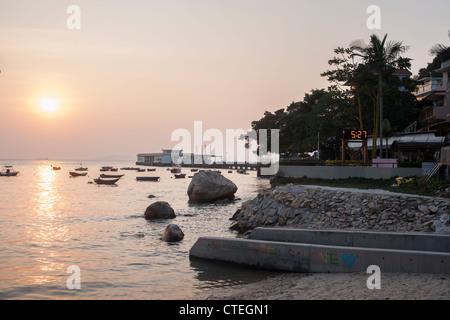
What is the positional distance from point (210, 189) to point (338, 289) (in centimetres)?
2999

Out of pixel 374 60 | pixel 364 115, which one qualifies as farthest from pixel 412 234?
pixel 364 115

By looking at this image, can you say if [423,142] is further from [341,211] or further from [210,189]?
[341,211]

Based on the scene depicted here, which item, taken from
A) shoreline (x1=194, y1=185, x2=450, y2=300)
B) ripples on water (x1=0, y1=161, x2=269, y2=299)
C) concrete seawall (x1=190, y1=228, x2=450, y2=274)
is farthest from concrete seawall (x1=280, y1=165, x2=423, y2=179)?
shoreline (x1=194, y1=185, x2=450, y2=300)

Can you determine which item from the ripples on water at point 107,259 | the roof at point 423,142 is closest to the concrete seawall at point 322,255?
the ripples on water at point 107,259

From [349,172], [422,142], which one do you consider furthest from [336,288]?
[422,142]

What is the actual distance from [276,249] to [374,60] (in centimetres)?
3280

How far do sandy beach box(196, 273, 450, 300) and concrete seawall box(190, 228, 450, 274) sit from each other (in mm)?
428

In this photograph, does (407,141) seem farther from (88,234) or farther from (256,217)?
(88,234)

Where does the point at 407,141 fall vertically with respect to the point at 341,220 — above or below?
above

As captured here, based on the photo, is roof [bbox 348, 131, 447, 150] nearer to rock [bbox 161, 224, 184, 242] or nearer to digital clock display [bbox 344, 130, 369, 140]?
digital clock display [bbox 344, 130, 369, 140]

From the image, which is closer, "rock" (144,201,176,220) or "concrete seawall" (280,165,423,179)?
"rock" (144,201,176,220)

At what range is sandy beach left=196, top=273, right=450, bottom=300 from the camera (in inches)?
388

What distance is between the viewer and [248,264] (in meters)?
14.5
